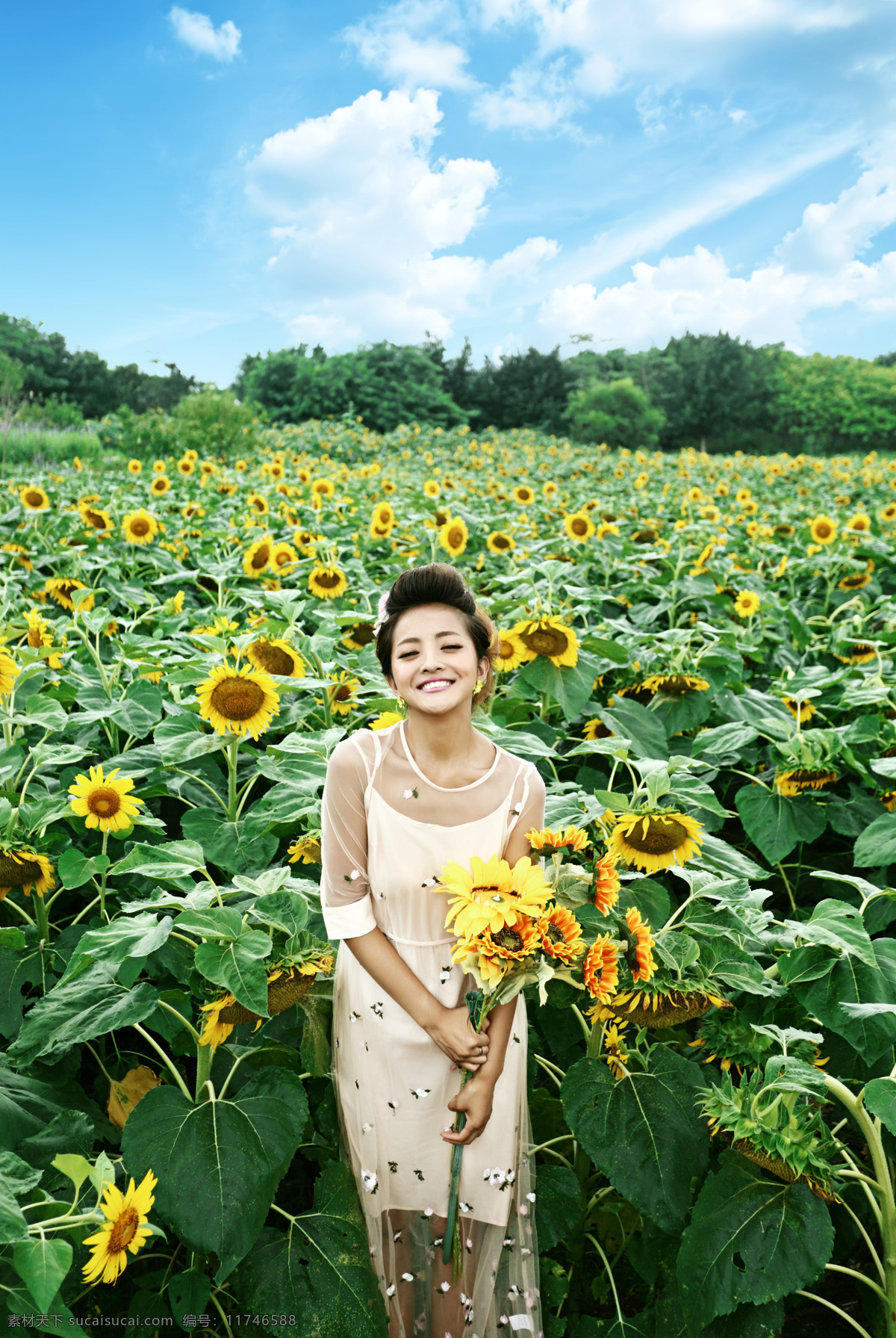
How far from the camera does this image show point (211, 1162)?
4.71 feet

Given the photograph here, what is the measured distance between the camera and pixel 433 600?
1633mm

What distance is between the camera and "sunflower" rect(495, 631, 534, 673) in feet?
9.40

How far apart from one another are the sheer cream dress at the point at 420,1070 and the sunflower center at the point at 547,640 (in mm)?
1199

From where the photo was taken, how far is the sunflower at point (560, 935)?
49.6 inches

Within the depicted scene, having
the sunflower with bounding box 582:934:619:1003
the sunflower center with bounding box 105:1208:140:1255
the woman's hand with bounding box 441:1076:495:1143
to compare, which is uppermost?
the sunflower with bounding box 582:934:619:1003

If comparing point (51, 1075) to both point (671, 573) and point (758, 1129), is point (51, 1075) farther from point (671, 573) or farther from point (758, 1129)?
point (671, 573)

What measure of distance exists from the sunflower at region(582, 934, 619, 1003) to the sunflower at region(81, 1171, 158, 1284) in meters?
0.74

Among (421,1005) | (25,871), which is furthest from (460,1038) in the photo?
(25,871)

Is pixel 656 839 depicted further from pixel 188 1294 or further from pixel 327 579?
pixel 327 579

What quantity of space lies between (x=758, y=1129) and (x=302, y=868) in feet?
3.96

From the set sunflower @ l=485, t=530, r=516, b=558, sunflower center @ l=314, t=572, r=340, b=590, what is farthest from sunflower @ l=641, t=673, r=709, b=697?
sunflower @ l=485, t=530, r=516, b=558

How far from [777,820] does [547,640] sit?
88 centimetres

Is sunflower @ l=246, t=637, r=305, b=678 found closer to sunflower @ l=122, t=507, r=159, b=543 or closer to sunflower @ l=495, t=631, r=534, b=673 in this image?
sunflower @ l=495, t=631, r=534, b=673

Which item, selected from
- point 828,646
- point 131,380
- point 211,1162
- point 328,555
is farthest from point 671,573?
point 131,380
